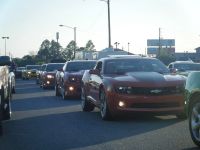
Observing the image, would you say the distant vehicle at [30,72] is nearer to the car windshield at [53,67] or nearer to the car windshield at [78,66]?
the car windshield at [53,67]

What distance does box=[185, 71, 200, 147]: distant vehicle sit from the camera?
8.34m

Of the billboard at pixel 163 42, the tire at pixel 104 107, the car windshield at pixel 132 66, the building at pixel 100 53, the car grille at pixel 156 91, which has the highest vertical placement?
the billboard at pixel 163 42

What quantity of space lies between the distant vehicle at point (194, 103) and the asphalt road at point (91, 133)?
224 mm

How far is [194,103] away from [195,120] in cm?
26

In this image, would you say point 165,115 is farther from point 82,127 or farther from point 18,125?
point 18,125

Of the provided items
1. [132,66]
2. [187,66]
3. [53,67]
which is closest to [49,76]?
[53,67]

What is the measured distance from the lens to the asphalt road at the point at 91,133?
28.6ft

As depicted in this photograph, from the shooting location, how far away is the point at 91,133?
33.4ft

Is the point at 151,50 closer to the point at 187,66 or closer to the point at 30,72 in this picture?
the point at 30,72

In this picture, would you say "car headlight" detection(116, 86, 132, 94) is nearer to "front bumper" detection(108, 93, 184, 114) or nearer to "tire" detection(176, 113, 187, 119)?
"front bumper" detection(108, 93, 184, 114)

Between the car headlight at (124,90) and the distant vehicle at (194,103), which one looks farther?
the car headlight at (124,90)

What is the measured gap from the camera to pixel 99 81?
12.9 meters

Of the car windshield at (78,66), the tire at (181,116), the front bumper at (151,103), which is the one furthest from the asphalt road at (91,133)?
the car windshield at (78,66)

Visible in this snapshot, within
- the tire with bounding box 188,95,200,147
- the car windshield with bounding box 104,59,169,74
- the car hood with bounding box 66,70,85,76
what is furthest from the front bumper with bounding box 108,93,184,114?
the car hood with bounding box 66,70,85,76
